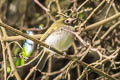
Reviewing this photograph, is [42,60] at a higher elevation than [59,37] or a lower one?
lower

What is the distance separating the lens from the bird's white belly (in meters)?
3.99

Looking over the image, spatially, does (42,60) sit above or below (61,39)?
below

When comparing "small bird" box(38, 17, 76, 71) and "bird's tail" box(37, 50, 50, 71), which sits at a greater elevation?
"small bird" box(38, 17, 76, 71)

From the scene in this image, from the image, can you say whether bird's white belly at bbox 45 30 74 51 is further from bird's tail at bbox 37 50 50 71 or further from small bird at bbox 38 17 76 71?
bird's tail at bbox 37 50 50 71

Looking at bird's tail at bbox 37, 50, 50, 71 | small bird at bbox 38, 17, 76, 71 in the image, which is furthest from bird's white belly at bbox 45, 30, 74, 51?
bird's tail at bbox 37, 50, 50, 71

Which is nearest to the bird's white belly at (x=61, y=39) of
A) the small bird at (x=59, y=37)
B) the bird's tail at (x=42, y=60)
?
the small bird at (x=59, y=37)

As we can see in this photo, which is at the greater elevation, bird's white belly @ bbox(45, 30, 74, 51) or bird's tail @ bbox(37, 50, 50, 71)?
A: bird's white belly @ bbox(45, 30, 74, 51)

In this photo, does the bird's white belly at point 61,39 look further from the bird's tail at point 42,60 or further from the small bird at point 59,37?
the bird's tail at point 42,60

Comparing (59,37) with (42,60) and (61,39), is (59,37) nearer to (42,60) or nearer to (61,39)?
(61,39)

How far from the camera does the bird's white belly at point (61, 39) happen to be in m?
3.99

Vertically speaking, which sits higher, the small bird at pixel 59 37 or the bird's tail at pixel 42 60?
the small bird at pixel 59 37

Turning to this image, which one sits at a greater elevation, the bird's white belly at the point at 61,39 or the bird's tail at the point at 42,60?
the bird's white belly at the point at 61,39

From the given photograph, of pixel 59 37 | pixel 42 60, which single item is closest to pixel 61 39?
pixel 59 37

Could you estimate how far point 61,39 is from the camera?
4.02m
